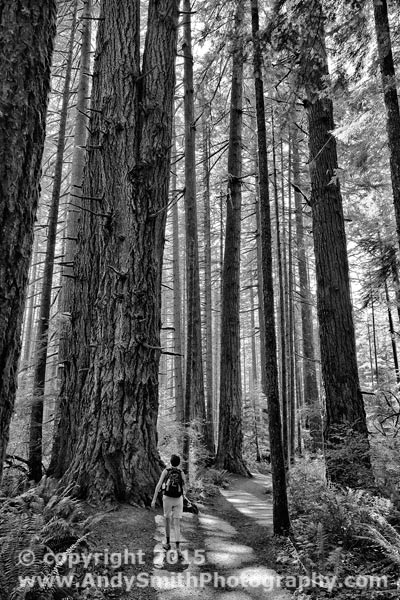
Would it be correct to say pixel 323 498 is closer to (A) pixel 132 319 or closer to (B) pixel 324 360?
(B) pixel 324 360

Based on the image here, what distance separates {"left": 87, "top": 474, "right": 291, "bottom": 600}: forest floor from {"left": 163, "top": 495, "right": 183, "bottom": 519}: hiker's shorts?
358 millimetres

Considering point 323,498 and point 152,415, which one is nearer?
point 323,498

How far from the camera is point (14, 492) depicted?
20.5 ft

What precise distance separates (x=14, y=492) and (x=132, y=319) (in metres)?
3.11

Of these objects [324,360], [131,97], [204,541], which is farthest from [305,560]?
[131,97]

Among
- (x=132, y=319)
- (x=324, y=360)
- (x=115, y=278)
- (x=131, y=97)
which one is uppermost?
(x=131, y=97)

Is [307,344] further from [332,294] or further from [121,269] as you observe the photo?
[121,269]

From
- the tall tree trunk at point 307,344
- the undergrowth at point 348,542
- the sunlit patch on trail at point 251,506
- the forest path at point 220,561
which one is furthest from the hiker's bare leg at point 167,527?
the tall tree trunk at point 307,344

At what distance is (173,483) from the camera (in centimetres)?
539

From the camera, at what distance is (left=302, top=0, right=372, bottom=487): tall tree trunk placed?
662 cm

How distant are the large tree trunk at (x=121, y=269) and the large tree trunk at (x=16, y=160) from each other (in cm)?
434

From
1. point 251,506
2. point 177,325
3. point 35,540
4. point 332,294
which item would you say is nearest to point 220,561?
point 35,540

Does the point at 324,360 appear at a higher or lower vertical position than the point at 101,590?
higher

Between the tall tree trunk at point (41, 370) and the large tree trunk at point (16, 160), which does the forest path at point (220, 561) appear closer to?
the tall tree trunk at point (41, 370)
